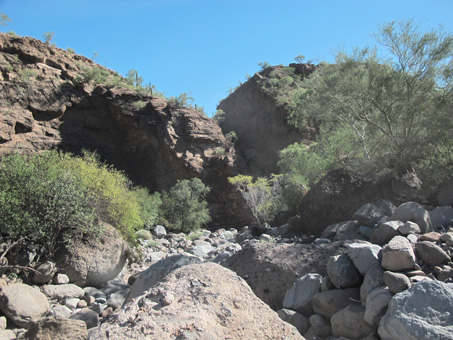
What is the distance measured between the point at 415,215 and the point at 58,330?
452 centimetres

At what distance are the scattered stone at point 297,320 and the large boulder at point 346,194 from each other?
4.75 metres

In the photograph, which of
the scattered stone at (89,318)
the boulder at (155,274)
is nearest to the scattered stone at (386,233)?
the boulder at (155,274)

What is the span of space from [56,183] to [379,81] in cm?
971

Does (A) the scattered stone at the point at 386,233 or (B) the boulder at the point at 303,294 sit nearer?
(B) the boulder at the point at 303,294

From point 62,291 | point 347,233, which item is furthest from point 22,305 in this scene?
point 347,233

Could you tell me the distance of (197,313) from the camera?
6.63ft

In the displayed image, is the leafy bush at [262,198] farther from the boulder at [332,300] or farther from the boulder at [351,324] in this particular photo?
the boulder at [351,324]

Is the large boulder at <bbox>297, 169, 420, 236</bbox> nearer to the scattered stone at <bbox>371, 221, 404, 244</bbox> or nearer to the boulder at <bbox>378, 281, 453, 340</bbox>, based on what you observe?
the scattered stone at <bbox>371, 221, 404, 244</bbox>

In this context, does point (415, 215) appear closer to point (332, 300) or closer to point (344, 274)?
point (344, 274)

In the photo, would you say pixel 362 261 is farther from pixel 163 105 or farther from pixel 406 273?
pixel 163 105

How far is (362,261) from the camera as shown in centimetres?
355

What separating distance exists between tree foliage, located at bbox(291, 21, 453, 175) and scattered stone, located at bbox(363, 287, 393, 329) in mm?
6311

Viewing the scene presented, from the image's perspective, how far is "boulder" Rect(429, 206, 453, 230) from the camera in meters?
5.03

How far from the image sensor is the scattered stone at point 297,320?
11.3 feet
